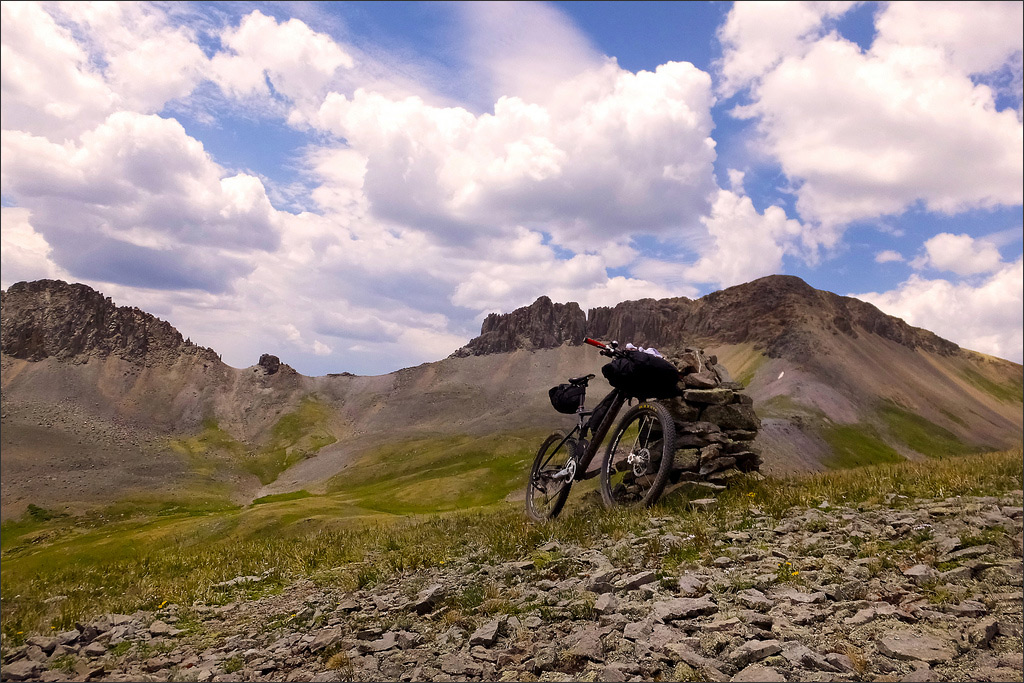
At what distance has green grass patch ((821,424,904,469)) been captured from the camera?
133238 mm

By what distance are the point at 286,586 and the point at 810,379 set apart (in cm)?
19188

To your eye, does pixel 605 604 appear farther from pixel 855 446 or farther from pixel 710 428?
pixel 855 446

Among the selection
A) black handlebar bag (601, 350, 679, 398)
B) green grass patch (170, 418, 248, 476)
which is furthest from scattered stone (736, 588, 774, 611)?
green grass patch (170, 418, 248, 476)

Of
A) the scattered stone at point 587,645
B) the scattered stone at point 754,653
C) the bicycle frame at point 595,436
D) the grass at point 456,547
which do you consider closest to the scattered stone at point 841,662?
the scattered stone at point 754,653

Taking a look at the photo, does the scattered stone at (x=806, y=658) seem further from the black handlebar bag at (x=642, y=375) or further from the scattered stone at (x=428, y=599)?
the black handlebar bag at (x=642, y=375)

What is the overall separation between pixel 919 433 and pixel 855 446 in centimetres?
3907

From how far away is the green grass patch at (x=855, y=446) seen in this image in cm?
13324

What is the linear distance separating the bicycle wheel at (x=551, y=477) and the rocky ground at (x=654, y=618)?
2858 mm

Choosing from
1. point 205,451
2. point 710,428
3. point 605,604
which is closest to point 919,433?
point 710,428

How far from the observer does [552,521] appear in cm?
1197

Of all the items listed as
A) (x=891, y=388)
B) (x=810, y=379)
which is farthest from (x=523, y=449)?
(x=891, y=388)

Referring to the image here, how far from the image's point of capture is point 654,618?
20.1ft

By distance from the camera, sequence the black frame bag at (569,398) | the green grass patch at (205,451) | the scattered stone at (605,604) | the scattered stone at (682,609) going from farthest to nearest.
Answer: the green grass patch at (205,451) < the black frame bag at (569,398) < the scattered stone at (605,604) < the scattered stone at (682,609)

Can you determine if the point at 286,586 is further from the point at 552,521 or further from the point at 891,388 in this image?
the point at 891,388
